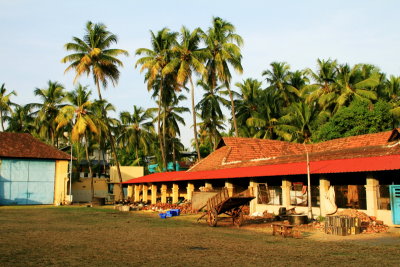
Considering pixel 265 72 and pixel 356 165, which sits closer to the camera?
pixel 356 165

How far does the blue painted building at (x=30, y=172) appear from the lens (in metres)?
36.3

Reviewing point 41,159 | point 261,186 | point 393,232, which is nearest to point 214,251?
point 393,232

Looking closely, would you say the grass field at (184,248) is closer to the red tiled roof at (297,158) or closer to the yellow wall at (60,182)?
the red tiled roof at (297,158)

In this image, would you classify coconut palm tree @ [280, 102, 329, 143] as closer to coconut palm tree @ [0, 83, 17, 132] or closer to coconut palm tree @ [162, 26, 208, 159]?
coconut palm tree @ [162, 26, 208, 159]

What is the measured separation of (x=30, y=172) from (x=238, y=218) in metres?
26.1

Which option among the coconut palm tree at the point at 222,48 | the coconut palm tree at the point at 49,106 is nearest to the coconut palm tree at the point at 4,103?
the coconut palm tree at the point at 49,106

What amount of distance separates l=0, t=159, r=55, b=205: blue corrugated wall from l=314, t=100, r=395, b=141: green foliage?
28.6 metres

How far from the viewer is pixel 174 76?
41812mm

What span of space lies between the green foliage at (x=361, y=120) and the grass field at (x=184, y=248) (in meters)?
23.9

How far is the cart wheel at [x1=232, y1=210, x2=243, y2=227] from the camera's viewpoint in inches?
745

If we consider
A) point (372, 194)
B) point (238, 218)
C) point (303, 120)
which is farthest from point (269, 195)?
point (303, 120)

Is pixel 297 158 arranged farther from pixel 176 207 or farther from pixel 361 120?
pixel 361 120

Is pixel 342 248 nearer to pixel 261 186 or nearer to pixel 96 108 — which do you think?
pixel 261 186

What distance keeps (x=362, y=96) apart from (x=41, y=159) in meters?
33.1
